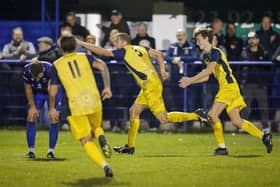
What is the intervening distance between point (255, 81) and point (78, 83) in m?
8.30

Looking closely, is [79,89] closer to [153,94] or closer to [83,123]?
[83,123]

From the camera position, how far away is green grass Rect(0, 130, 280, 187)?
11.1 m

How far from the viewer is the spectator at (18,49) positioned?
19.4 meters

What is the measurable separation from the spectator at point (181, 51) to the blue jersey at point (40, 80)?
5.38 meters

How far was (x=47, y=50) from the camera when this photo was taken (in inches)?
714

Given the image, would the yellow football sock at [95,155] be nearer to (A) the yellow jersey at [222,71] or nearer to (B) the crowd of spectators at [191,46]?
(A) the yellow jersey at [222,71]

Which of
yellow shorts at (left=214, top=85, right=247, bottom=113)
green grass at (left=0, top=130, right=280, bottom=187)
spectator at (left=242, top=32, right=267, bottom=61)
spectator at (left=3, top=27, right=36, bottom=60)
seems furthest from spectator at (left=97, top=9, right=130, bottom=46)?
yellow shorts at (left=214, top=85, right=247, bottom=113)

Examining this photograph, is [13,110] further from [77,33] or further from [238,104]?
[238,104]

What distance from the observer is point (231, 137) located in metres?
18.1

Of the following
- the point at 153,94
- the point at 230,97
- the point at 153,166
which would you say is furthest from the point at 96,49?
the point at 230,97

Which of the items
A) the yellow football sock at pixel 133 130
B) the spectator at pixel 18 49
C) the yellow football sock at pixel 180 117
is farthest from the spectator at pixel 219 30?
the yellow football sock at pixel 133 130

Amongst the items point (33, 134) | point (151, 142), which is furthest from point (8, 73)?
point (33, 134)

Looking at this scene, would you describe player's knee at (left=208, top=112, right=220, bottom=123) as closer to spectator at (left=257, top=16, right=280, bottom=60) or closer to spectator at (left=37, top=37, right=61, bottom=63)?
spectator at (left=37, top=37, right=61, bottom=63)

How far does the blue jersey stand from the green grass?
1022 millimetres
